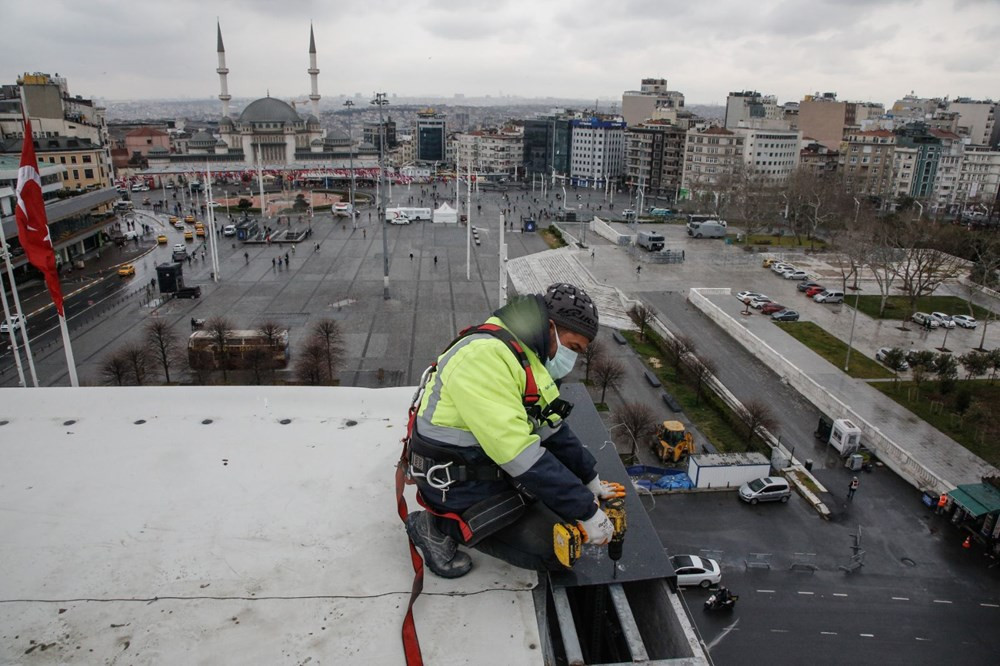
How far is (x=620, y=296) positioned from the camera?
29031 millimetres

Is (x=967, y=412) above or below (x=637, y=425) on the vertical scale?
below

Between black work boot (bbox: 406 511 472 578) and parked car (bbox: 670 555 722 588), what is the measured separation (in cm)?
841

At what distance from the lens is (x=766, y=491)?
13.6 metres

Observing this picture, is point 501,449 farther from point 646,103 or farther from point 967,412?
point 646,103

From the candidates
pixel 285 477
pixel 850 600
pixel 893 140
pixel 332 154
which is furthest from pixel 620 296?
pixel 332 154

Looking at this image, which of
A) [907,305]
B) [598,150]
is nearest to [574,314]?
[907,305]

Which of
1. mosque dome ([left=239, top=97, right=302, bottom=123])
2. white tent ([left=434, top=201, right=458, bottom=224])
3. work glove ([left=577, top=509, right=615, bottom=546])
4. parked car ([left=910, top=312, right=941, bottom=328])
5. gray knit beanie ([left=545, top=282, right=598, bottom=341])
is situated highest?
mosque dome ([left=239, top=97, right=302, bottom=123])

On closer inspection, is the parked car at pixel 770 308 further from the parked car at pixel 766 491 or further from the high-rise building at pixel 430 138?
the high-rise building at pixel 430 138

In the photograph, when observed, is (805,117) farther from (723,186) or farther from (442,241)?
(442,241)

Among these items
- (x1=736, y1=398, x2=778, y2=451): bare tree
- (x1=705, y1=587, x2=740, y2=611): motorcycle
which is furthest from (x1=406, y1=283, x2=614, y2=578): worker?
(x1=736, y1=398, x2=778, y2=451): bare tree

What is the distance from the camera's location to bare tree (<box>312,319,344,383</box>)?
18891 millimetres

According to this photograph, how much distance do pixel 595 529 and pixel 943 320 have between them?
91.9ft

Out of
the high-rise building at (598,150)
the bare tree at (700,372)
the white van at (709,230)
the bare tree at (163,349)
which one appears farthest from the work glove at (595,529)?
the high-rise building at (598,150)

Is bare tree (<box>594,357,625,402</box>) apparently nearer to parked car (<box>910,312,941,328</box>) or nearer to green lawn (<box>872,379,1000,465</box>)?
green lawn (<box>872,379,1000,465</box>)
